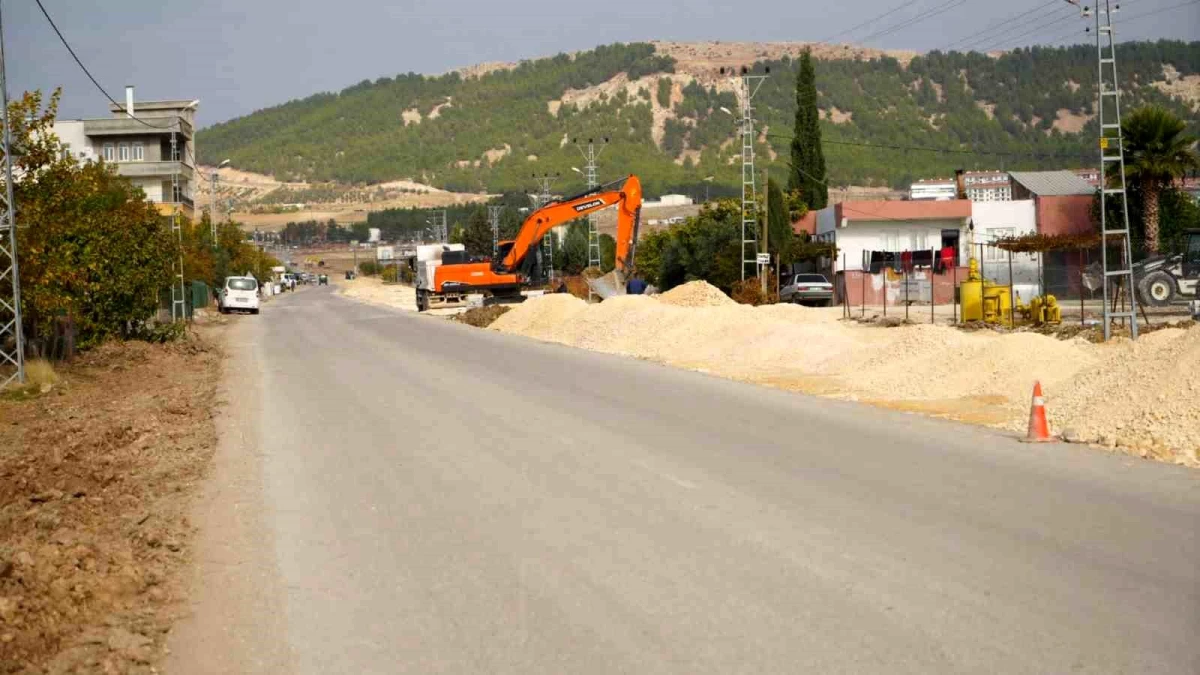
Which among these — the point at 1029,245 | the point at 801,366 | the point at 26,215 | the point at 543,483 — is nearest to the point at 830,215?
the point at 1029,245

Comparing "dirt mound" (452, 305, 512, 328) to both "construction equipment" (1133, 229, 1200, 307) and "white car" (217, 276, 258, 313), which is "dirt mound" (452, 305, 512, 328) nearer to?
"white car" (217, 276, 258, 313)

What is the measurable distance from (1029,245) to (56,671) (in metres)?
51.7

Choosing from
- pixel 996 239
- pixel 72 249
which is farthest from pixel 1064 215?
pixel 72 249

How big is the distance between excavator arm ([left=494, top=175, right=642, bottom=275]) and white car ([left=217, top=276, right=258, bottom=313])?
48.1 ft

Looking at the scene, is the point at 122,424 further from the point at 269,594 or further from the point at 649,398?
the point at 269,594

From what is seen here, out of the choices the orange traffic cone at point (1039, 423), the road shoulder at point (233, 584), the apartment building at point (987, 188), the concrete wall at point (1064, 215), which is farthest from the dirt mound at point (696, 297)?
the apartment building at point (987, 188)

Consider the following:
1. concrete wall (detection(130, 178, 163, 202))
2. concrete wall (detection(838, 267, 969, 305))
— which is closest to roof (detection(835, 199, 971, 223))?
concrete wall (detection(838, 267, 969, 305))


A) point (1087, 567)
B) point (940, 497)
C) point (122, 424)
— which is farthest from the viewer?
point (122, 424)

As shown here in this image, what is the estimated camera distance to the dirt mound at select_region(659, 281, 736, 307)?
142ft

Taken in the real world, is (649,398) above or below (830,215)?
below

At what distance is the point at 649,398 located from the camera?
1942 centimetres

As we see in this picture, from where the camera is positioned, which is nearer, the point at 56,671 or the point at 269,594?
the point at 56,671

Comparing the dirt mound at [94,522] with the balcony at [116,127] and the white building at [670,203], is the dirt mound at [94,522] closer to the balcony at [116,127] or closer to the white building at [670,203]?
the balcony at [116,127]

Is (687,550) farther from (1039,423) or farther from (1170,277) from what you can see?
(1170,277)
